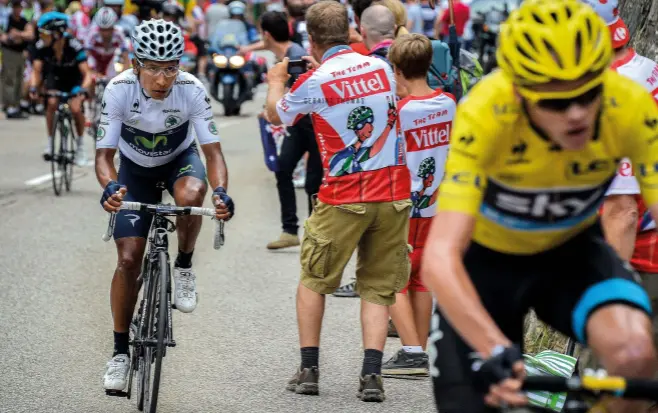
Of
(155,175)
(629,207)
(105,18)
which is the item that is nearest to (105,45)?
(105,18)

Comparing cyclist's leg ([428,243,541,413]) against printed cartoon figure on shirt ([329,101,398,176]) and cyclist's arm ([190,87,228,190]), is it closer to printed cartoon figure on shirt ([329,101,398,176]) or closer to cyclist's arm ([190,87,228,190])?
printed cartoon figure on shirt ([329,101,398,176])

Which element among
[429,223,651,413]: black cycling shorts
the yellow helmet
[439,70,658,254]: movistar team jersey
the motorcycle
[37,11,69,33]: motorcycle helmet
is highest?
the yellow helmet

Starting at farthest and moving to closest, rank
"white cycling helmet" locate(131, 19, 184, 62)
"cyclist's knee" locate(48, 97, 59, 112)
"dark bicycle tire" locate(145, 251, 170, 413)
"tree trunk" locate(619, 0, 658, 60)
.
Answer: "cyclist's knee" locate(48, 97, 59, 112), "tree trunk" locate(619, 0, 658, 60), "white cycling helmet" locate(131, 19, 184, 62), "dark bicycle tire" locate(145, 251, 170, 413)

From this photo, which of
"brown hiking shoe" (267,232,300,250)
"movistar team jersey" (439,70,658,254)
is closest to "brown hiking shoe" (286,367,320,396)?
"movistar team jersey" (439,70,658,254)

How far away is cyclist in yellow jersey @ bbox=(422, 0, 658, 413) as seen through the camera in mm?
3428

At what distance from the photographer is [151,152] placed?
688 centimetres

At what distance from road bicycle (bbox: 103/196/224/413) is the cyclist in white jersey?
0.08 meters

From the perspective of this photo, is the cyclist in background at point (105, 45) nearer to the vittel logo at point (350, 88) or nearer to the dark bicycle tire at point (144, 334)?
the vittel logo at point (350, 88)

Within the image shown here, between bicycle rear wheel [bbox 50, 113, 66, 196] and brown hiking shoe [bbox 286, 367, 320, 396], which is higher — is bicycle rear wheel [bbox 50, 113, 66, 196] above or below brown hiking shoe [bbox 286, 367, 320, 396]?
below

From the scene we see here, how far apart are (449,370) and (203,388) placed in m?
3.52

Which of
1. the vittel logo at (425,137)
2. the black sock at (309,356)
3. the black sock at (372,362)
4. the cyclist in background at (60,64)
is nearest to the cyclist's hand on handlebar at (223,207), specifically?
the black sock at (309,356)

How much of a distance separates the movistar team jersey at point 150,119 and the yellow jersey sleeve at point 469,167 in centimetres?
339

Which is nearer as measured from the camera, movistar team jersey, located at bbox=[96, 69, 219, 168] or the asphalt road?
movistar team jersey, located at bbox=[96, 69, 219, 168]

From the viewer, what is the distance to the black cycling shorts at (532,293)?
3.69 meters
